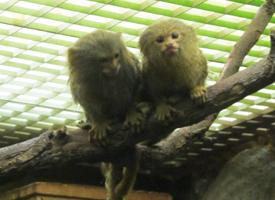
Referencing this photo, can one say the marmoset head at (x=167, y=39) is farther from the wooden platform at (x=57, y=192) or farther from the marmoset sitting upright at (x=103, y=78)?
the wooden platform at (x=57, y=192)

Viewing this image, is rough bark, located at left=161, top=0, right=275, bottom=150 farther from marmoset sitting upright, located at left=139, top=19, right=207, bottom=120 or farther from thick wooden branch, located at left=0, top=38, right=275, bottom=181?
thick wooden branch, located at left=0, top=38, right=275, bottom=181

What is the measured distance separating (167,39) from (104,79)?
1.20ft

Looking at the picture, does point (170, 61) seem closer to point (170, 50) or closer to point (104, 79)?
point (170, 50)

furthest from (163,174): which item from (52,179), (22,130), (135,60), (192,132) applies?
(135,60)

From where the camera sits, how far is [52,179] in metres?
6.09

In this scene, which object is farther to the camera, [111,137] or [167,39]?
[167,39]

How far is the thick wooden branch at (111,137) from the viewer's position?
309cm

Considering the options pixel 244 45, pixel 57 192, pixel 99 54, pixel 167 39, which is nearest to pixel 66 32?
pixel 99 54

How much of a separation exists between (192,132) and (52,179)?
2.52 m

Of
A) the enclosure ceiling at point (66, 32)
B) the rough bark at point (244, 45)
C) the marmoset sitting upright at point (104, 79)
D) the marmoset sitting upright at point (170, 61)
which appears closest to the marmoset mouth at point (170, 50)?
the marmoset sitting upright at point (170, 61)

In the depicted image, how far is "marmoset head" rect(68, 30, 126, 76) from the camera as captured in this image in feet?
11.0

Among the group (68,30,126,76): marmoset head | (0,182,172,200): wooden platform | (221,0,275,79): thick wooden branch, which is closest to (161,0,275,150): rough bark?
(221,0,275,79): thick wooden branch

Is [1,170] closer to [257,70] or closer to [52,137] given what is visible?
[52,137]

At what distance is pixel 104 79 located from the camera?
3.38m
